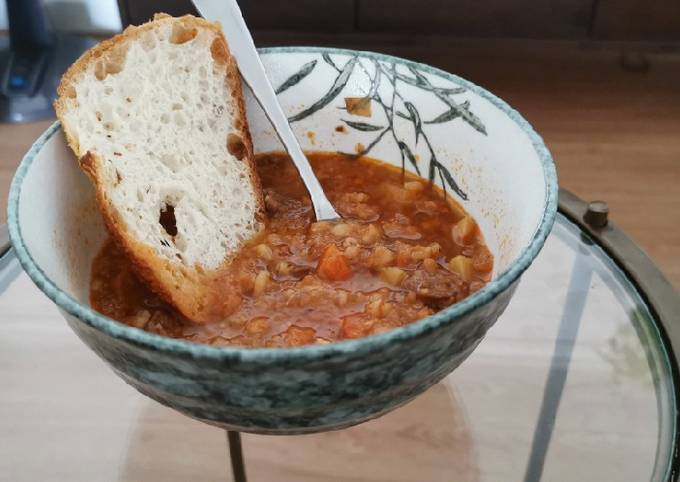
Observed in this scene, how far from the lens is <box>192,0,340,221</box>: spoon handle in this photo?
1.09 metres

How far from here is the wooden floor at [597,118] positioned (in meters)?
1.78

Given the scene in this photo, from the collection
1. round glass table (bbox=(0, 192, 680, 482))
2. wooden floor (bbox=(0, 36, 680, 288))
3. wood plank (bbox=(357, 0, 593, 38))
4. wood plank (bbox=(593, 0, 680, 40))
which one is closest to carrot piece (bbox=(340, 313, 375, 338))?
round glass table (bbox=(0, 192, 680, 482))

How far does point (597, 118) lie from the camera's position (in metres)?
2.06

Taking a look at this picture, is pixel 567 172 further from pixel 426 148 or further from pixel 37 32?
pixel 37 32

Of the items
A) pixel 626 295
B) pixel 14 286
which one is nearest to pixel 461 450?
pixel 626 295

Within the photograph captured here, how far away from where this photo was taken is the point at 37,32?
7.32ft

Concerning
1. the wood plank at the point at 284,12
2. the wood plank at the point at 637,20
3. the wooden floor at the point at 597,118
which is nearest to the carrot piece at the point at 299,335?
the wooden floor at the point at 597,118

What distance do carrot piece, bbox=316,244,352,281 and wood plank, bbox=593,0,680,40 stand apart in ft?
5.16

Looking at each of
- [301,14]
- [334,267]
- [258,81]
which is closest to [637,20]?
[301,14]

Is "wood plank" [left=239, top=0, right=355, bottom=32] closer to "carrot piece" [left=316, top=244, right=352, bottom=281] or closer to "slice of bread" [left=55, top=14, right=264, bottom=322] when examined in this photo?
"slice of bread" [left=55, top=14, right=264, bottom=322]

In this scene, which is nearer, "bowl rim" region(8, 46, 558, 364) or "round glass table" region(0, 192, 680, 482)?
"bowl rim" region(8, 46, 558, 364)

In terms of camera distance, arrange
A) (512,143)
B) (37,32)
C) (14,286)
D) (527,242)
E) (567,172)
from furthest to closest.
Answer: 1. (37,32)
2. (567,172)
3. (14,286)
4. (512,143)
5. (527,242)

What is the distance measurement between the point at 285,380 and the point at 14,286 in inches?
29.0

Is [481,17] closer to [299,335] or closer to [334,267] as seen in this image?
[334,267]
